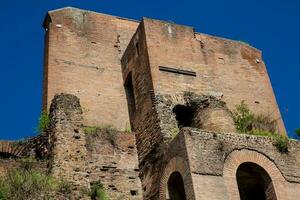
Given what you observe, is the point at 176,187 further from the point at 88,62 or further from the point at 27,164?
the point at 88,62

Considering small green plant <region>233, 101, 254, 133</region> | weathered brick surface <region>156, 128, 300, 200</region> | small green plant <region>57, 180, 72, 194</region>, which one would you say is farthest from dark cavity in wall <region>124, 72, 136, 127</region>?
small green plant <region>57, 180, 72, 194</region>

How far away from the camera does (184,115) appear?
673 inches

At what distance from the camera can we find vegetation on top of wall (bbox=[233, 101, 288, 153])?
1611cm

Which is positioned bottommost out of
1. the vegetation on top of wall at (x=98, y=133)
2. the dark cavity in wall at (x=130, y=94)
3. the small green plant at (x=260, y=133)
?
the small green plant at (x=260, y=133)

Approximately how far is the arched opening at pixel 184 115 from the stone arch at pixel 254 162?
9.57 feet

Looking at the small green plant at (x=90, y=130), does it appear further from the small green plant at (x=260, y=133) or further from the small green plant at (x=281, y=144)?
the small green plant at (x=281, y=144)

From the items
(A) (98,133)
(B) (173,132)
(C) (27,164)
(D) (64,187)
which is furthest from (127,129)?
(D) (64,187)

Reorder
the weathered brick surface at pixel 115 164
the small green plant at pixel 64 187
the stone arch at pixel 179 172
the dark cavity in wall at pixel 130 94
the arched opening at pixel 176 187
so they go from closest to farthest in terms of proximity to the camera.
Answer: the small green plant at pixel 64 187 → the stone arch at pixel 179 172 → the arched opening at pixel 176 187 → the weathered brick surface at pixel 115 164 → the dark cavity in wall at pixel 130 94

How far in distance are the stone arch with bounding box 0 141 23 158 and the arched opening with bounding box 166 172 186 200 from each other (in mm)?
4175

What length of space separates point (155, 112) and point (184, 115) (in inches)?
60.2

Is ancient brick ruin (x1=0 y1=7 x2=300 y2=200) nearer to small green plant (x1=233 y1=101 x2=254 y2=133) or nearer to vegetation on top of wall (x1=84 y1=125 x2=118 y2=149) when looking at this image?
vegetation on top of wall (x1=84 y1=125 x2=118 y2=149)

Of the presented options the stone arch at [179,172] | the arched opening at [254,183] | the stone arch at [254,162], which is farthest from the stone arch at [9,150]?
the arched opening at [254,183]

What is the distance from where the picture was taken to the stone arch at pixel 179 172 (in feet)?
42.5

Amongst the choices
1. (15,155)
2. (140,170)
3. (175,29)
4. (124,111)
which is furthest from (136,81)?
(15,155)
